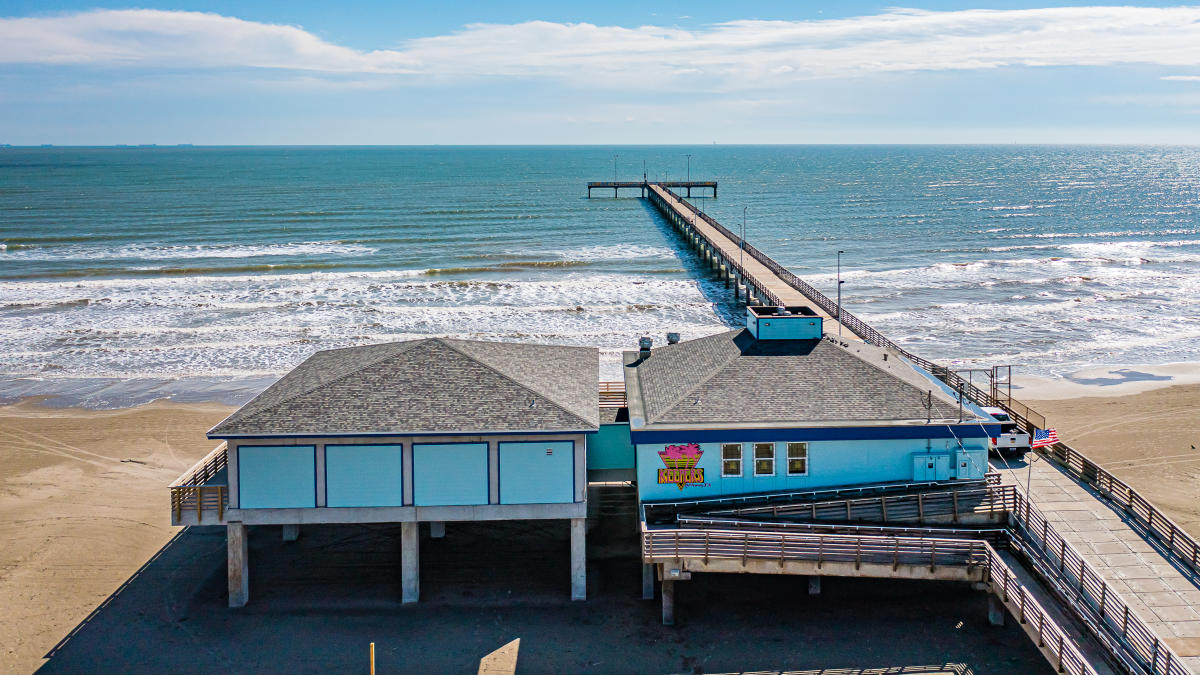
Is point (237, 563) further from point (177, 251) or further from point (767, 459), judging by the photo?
point (177, 251)

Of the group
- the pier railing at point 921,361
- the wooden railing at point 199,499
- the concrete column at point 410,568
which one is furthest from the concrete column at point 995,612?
the wooden railing at point 199,499

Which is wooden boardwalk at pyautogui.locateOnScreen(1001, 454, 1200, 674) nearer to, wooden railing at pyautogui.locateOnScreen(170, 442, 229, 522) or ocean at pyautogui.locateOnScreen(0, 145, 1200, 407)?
wooden railing at pyautogui.locateOnScreen(170, 442, 229, 522)

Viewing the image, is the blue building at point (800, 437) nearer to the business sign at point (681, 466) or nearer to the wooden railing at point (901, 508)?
the business sign at point (681, 466)

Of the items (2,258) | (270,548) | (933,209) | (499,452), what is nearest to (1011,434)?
(499,452)

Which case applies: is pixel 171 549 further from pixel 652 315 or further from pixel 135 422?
pixel 652 315

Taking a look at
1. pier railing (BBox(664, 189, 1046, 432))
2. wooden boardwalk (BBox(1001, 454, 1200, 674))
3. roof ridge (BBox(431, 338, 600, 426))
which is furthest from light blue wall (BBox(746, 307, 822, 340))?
wooden boardwalk (BBox(1001, 454, 1200, 674))

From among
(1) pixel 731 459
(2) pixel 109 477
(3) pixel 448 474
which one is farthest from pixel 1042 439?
(2) pixel 109 477
